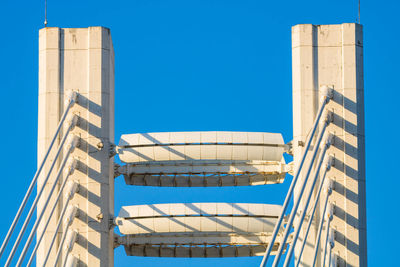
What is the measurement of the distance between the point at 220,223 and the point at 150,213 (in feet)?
11.2

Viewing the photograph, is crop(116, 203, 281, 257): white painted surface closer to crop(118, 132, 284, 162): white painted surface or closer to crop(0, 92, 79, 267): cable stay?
crop(118, 132, 284, 162): white painted surface

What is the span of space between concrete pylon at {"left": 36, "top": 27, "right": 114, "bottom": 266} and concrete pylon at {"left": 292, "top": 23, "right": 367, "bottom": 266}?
30.3 ft

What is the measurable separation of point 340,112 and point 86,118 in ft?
40.3

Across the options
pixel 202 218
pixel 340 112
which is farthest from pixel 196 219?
pixel 340 112

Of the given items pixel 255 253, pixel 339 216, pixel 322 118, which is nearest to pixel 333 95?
pixel 322 118

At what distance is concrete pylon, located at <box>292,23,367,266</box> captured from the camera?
195 ft

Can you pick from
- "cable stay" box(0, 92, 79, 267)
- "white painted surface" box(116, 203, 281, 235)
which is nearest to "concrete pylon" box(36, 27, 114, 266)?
"cable stay" box(0, 92, 79, 267)

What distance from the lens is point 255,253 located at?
65.3 m

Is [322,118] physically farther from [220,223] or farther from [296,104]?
[220,223]

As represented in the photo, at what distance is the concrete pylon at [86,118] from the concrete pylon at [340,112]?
9241 mm

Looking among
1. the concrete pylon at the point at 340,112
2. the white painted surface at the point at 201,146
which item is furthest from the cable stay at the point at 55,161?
the concrete pylon at the point at 340,112

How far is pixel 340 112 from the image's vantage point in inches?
2371

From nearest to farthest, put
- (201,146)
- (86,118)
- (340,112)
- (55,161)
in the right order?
(55,161)
(201,146)
(340,112)
(86,118)

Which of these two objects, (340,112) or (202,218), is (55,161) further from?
(340,112)
